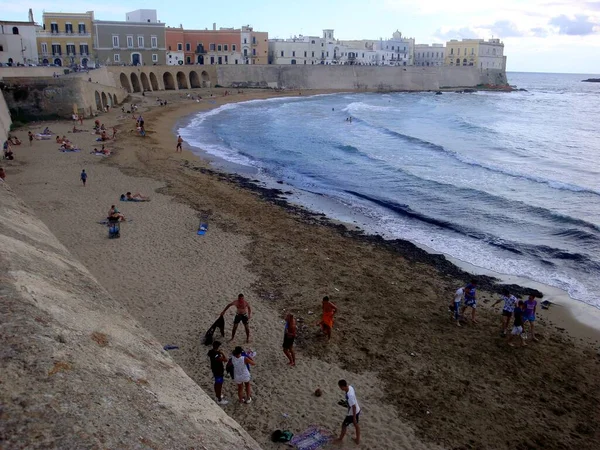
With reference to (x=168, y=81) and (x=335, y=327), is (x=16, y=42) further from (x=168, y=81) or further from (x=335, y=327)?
(x=335, y=327)

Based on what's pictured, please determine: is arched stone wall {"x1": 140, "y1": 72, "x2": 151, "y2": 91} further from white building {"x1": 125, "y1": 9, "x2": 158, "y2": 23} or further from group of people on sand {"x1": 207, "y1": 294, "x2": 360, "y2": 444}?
group of people on sand {"x1": 207, "y1": 294, "x2": 360, "y2": 444}

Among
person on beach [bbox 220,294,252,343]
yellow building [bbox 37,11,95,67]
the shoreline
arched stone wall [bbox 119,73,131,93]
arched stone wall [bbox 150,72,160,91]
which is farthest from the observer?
arched stone wall [bbox 150,72,160,91]

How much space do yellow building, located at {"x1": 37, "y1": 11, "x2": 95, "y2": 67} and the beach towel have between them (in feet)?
178

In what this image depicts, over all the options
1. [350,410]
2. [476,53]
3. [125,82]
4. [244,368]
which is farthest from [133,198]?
[476,53]

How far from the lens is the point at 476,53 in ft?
345

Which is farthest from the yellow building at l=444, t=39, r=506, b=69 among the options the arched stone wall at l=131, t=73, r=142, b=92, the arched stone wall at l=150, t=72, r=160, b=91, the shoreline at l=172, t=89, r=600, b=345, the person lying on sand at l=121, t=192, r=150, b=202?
the person lying on sand at l=121, t=192, r=150, b=202

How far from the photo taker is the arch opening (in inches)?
2532

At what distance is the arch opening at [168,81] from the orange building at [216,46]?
4.12 m

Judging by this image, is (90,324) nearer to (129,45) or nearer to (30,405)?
(30,405)

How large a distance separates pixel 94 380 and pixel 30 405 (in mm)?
837

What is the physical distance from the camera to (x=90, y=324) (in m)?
7.14

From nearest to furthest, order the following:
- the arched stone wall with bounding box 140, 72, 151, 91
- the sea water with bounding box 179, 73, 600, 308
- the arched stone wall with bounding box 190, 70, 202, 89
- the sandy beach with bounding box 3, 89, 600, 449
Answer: the sandy beach with bounding box 3, 89, 600, 449 < the sea water with bounding box 179, 73, 600, 308 < the arched stone wall with bounding box 140, 72, 151, 91 < the arched stone wall with bounding box 190, 70, 202, 89

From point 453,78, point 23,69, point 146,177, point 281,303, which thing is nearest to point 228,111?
point 23,69

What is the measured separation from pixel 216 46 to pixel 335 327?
69309 millimetres
